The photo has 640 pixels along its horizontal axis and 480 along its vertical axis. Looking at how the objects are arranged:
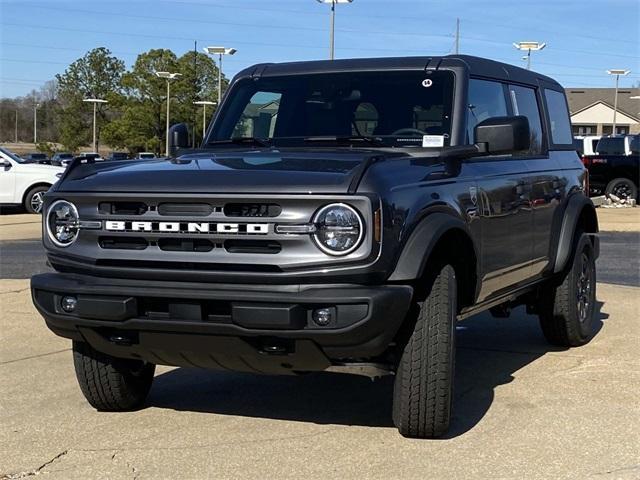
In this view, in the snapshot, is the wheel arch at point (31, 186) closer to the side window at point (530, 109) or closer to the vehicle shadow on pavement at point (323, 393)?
the vehicle shadow on pavement at point (323, 393)

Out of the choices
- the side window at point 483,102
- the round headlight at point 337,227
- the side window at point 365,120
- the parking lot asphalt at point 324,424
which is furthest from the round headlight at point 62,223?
the side window at point 483,102

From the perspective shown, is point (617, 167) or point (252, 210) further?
point (617, 167)

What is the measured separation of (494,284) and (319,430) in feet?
4.61

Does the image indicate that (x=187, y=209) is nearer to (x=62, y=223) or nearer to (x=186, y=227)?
(x=186, y=227)

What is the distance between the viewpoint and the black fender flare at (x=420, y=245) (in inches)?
163

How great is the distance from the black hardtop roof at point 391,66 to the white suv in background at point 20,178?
14457mm

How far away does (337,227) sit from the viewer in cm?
403

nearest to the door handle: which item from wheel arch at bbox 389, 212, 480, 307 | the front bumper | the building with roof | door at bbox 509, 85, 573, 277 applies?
door at bbox 509, 85, 573, 277

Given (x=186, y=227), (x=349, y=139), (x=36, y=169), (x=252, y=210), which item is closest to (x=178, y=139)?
(x=349, y=139)

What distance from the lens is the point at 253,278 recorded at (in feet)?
13.3

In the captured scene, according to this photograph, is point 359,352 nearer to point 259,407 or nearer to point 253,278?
point 253,278

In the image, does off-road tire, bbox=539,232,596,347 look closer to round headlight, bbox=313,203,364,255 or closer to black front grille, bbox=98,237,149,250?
round headlight, bbox=313,203,364,255

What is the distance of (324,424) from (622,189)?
870 inches

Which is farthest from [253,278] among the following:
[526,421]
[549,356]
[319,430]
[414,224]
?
[549,356]
